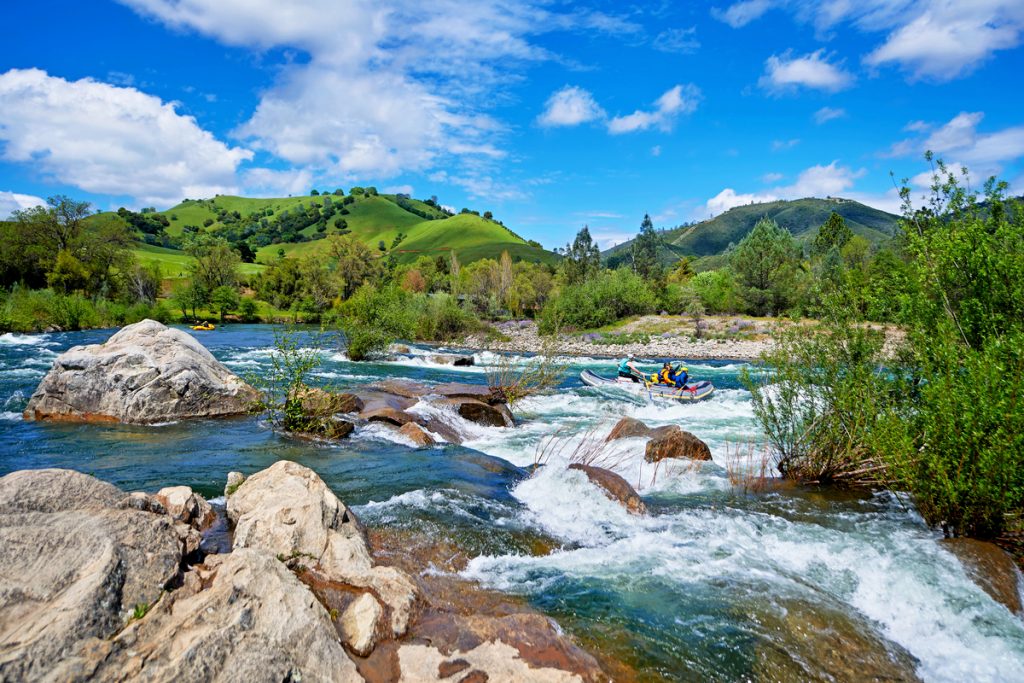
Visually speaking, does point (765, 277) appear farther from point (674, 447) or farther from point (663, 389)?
point (674, 447)

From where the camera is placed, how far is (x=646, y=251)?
104 meters

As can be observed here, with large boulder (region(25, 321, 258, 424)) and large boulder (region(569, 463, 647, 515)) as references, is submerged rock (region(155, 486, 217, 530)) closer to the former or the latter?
large boulder (region(569, 463, 647, 515))

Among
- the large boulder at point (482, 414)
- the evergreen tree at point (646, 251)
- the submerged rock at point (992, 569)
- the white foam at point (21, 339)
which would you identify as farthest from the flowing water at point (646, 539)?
the evergreen tree at point (646, 251)

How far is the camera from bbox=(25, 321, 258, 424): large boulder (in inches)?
593

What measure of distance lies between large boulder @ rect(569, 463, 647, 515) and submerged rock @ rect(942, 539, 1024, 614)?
4.69 meters

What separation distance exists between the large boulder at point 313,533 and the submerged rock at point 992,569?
7730mm

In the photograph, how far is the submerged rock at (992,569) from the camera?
7156 mm

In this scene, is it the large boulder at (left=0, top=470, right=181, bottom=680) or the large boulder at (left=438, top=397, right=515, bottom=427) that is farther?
the large boulder at (left=438, top=397, right=515, bottom=427)

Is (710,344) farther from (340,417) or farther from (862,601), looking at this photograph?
(862,601)

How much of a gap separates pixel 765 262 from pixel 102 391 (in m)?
65.8

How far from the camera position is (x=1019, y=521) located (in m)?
7.82

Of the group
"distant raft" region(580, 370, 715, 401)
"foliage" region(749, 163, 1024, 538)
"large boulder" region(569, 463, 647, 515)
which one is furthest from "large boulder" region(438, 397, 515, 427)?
"distant raft" region(580, 370, 715, 401)

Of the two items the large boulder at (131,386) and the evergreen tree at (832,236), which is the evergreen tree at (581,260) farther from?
the large boulder at (131,386)

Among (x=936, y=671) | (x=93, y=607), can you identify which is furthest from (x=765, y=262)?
(x=93, y=607)
